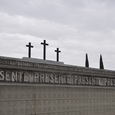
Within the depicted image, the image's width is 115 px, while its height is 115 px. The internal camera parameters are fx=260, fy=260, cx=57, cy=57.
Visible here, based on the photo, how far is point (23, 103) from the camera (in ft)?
39.3

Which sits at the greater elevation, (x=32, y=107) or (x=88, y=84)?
(x=88, y=84)

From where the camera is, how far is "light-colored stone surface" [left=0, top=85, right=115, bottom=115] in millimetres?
11492

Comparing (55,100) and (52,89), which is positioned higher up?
(52,89)

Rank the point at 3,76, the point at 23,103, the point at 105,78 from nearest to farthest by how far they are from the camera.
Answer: the point at 3,76 → the point at 23,103 → the point at 105,78

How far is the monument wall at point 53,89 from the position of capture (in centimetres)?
1147

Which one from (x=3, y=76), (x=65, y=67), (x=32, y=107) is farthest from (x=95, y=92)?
(x=3, y=76)

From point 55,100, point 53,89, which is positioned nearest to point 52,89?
point 53,89

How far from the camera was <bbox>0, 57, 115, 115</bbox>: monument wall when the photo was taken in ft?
37.6

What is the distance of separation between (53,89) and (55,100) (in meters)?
0.59

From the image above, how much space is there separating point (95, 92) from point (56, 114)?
3.81 meters

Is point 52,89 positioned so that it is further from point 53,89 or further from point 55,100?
point 55,100

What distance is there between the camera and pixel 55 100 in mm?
13492

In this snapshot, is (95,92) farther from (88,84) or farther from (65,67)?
→ (65,67)

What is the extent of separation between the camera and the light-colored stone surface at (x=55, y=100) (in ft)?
37.7
